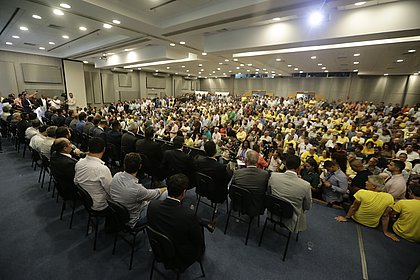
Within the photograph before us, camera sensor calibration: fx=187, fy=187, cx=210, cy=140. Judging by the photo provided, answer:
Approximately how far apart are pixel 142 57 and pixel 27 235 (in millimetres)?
9327

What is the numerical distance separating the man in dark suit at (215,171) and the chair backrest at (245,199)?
216 mm

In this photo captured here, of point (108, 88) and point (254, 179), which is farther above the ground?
point (108, 88)

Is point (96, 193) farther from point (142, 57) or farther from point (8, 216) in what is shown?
point (142, 57)

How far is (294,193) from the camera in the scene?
2.36 metres

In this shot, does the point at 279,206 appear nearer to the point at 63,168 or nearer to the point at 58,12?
the point at 63,168

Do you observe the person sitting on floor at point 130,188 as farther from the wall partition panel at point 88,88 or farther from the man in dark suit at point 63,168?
the wall partition panel at point 88,88

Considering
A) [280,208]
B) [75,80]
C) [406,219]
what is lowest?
[406,219]

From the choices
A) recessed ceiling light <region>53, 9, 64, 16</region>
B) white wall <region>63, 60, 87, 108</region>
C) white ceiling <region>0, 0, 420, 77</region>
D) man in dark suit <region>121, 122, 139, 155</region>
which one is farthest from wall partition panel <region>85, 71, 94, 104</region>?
man in dark suit <region>121, 122, 139, 155</region>

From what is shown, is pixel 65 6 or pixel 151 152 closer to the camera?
pixel 151 152

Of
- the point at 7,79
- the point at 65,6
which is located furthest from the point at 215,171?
the point at 7,79

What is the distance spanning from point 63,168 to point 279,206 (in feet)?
9.71

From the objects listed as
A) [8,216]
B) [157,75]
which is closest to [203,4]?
[8,216]

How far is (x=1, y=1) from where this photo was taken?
178 inches

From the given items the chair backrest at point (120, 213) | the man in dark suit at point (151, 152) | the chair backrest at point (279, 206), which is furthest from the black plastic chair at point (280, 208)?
the man in dark suit at point (151, 152)
